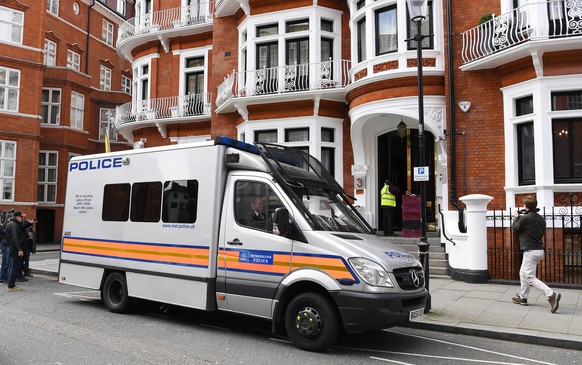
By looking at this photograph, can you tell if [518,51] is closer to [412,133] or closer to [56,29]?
[412,133]

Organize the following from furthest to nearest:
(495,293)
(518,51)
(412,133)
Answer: (412,133) → (518,51) → (495,293)

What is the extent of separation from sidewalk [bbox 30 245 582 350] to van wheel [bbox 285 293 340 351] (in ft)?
7.31

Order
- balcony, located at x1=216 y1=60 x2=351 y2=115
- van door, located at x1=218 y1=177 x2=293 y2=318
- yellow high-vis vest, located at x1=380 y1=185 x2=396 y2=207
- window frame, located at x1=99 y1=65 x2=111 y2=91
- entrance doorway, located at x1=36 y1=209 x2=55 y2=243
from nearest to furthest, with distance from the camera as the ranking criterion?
van door, located at x1=218 y1=177 x2=293 y2=318 < yellow high-vis vest, located at x1=380 y1=185 x2=396 y2=207 < balcony, located at x1=216 y1=60 x2=351 y2=115 < entrance doorway, located at x1=36 y1=209 x2=55 y2=243 < window frame, located at x1=99 y1=65 x2=111 y2=91

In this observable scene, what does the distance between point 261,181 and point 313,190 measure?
2.66 feet

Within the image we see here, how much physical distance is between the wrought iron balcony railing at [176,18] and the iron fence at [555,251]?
48.5 feet

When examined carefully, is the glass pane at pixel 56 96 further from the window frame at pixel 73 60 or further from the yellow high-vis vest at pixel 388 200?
the yellow high-vis vest at pixel 388 200

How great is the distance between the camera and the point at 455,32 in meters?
13.0

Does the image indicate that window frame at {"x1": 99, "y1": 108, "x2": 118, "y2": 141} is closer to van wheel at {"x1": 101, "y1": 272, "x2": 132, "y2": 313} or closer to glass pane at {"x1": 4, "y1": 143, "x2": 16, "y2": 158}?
glass pane at {"x1": 4, "y1": 143, "x2": 16, "y2": 158}

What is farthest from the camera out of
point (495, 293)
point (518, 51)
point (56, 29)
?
point (56, 29)

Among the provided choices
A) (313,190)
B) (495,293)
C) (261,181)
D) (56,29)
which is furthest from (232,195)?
(56,29)

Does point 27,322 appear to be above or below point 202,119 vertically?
below

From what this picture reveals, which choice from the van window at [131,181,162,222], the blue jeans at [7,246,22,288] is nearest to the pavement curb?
the van window at [131,181,162,222]

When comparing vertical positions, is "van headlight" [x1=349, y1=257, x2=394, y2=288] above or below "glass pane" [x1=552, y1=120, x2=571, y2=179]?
below

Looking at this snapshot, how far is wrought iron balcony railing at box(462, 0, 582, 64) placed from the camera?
35.9 ft
